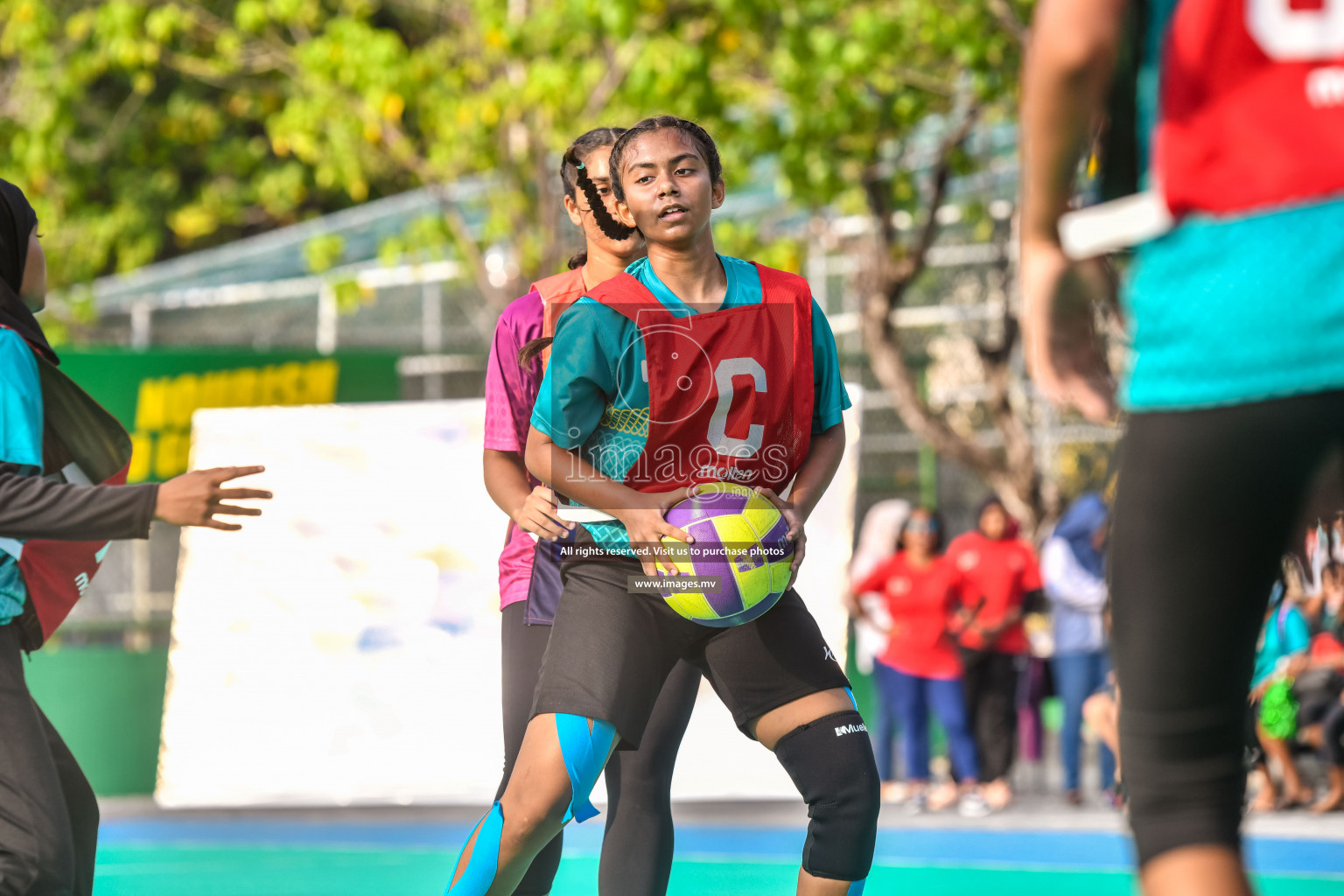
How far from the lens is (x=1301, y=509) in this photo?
1.83m

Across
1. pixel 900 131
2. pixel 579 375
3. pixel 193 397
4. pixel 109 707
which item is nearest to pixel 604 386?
pixel 579 375

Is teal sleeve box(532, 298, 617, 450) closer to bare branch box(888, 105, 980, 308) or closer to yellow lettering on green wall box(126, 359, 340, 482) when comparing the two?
yellow lettering on green wall box(126, 359, 340, 482)

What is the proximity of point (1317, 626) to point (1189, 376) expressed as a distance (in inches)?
314

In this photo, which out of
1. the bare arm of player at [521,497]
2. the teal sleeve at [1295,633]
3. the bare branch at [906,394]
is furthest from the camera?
the bare branch at [906,394]

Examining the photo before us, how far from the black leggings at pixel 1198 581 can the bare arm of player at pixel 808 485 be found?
1.53 m

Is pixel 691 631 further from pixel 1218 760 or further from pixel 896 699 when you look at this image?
pixel 896 699

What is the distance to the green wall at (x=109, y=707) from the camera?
10078mm

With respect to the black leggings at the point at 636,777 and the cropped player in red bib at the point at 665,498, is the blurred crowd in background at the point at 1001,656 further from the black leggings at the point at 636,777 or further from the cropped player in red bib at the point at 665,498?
the cropped player in red bib at the point at 665,498

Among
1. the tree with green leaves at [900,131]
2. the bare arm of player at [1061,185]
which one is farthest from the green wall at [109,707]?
the bare arm of player at [1061,185]

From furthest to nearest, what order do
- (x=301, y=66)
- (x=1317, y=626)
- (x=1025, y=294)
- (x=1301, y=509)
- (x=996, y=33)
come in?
(x=301, y=66) → (x=996, y=33) → (x=1317, y=626) → (x=1025, y=294) → (x=1301, y=509)

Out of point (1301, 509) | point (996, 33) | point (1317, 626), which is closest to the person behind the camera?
point (1301, 509)

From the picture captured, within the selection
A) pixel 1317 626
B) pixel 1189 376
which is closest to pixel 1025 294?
pixel 1189 376

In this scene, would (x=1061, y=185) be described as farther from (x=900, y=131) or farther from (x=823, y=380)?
(x=900, y=131)

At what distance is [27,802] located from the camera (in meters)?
3.27
